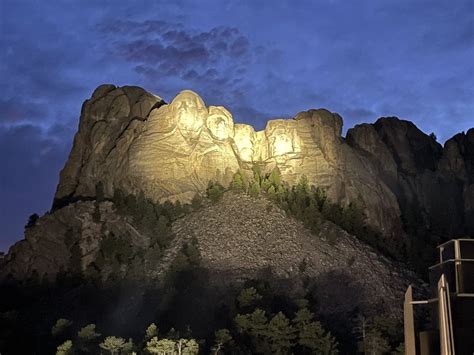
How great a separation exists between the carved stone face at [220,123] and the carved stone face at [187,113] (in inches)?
57.4

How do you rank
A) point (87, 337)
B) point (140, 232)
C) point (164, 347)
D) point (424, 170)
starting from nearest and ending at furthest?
point (164, 347) → point (87, 337) → point (140, 232) → point (424, 170)

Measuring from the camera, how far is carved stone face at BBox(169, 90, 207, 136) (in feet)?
267

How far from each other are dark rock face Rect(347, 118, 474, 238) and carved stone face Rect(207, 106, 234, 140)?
58.2 feet

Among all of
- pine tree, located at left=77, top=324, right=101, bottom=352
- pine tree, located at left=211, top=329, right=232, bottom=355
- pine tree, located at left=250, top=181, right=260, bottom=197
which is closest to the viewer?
pine tree, located at left=211, top=329, right=232, bottom=355

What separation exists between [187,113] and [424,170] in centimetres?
3469

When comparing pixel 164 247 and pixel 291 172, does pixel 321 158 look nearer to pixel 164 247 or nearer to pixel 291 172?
pixel 291 172

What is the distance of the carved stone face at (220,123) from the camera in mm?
84000

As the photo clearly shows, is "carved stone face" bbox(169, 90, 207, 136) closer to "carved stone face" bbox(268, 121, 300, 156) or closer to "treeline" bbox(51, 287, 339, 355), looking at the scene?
"carved stone face" bbox(268, 121, 300, 156)

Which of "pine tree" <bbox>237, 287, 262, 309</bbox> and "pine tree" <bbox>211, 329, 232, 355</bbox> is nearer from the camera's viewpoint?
"pine tree" <bbox>211, 329, 232, 355</bbox>

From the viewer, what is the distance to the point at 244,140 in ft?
287

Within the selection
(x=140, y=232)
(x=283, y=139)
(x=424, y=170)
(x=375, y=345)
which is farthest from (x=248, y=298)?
(x=424, y=170)

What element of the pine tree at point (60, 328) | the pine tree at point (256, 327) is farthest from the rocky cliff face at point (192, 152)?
the pine tree at point (256, 327)

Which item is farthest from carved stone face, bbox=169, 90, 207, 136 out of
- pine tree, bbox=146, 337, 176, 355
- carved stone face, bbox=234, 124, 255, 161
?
pine tree, bbox=146, 337, 176, 355

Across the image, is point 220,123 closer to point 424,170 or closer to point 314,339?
point 424,170
